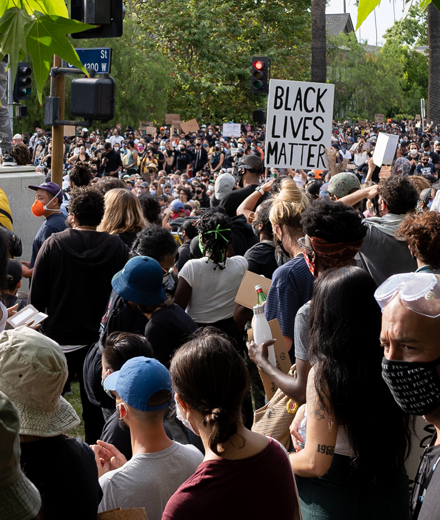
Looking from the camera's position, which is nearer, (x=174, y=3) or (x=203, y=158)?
(x=203, y=158)

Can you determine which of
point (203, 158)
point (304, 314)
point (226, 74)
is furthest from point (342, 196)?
point (226, 74)

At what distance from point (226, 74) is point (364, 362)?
43.2 meters

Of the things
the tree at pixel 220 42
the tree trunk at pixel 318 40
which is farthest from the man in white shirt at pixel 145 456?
the tree at pixel 220 42

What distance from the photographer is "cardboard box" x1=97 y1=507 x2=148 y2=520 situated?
2.08m

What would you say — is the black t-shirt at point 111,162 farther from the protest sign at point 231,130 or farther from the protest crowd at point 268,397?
the protest crowd at point 268,397

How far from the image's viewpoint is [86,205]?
4.68 m

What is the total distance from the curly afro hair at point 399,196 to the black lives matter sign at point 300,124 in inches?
99.1

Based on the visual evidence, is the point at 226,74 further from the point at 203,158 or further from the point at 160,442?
the point at 160,442

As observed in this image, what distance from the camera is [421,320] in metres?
1.98

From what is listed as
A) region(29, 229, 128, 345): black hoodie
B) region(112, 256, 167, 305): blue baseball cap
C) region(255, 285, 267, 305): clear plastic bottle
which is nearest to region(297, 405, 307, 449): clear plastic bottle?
region(255, 285, 267, 305): clear plastic bottle

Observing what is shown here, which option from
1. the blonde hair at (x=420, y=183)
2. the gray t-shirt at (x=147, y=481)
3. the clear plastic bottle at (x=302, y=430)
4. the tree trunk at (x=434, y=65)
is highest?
the tree trunk at (x=434, y=65)

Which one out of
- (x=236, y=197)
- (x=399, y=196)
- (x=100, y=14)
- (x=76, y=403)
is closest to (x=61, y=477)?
(x=399, y=196)

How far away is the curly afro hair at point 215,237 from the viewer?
14.8ft

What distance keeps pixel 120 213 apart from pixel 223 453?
3409 millimetres
